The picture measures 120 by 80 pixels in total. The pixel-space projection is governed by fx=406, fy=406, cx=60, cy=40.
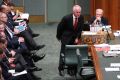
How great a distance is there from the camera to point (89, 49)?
7.10 metres

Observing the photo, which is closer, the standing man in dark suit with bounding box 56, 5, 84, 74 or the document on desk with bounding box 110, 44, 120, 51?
the document on desk with bounding box 110, 44, 120, 51

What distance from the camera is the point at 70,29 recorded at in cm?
842

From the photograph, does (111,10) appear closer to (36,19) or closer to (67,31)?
(36,19)

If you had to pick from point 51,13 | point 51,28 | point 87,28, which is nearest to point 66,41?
point 87,28

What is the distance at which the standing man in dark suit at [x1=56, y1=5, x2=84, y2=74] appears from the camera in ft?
27.3

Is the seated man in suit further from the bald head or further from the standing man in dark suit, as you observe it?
the bald head

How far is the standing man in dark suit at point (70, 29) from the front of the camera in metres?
8.32

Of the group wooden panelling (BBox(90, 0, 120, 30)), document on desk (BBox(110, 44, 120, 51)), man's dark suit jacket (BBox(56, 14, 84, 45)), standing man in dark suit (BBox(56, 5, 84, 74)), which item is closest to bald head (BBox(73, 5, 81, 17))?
standing man in dark suit (BBox(56, 5, 84, 74))

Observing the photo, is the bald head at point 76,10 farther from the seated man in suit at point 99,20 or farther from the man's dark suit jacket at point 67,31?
the seated man in suit at point 99,20

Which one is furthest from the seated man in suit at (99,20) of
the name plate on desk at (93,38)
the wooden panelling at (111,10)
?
the wooden panelling at (111,10)

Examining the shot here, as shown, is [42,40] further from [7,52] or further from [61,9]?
[7,52]

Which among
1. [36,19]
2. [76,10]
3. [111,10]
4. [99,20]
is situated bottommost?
[36,19]

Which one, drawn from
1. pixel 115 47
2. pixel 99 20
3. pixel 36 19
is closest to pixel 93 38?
pixel 115 47

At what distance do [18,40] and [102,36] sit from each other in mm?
1701
